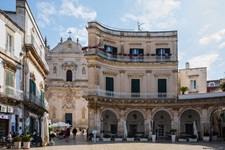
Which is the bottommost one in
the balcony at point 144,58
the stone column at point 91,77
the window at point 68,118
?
the window at point 68,118

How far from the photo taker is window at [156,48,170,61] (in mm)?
43469

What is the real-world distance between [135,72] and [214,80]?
2060cm

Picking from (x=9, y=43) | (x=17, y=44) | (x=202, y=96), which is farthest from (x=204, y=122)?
(x=9, y=43)

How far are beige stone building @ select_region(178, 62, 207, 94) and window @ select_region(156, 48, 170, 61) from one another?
261 inches

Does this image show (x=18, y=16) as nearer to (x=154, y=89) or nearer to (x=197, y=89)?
(x=154, y=89)

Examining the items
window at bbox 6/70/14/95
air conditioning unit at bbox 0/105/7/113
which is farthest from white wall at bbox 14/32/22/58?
air conditioning unit at bbox 0/105/7/113

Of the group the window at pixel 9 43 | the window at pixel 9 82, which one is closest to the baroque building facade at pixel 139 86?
the window at pixel 9 82

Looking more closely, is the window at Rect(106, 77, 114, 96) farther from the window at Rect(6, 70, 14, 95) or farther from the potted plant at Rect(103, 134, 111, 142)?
the window at Rect(6, 70, 14, 95)

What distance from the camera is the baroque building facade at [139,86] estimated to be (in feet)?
132

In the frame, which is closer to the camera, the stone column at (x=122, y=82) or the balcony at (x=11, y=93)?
the balcony at (x=11, y=93)

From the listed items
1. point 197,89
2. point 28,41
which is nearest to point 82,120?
point 197,89

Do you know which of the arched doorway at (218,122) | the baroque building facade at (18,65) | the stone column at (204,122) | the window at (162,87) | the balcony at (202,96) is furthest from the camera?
the arched doorway at (218,122)

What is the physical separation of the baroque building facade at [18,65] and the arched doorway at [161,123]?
16.4 meters

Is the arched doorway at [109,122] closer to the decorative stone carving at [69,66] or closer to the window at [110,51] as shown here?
the window at [110,51]
